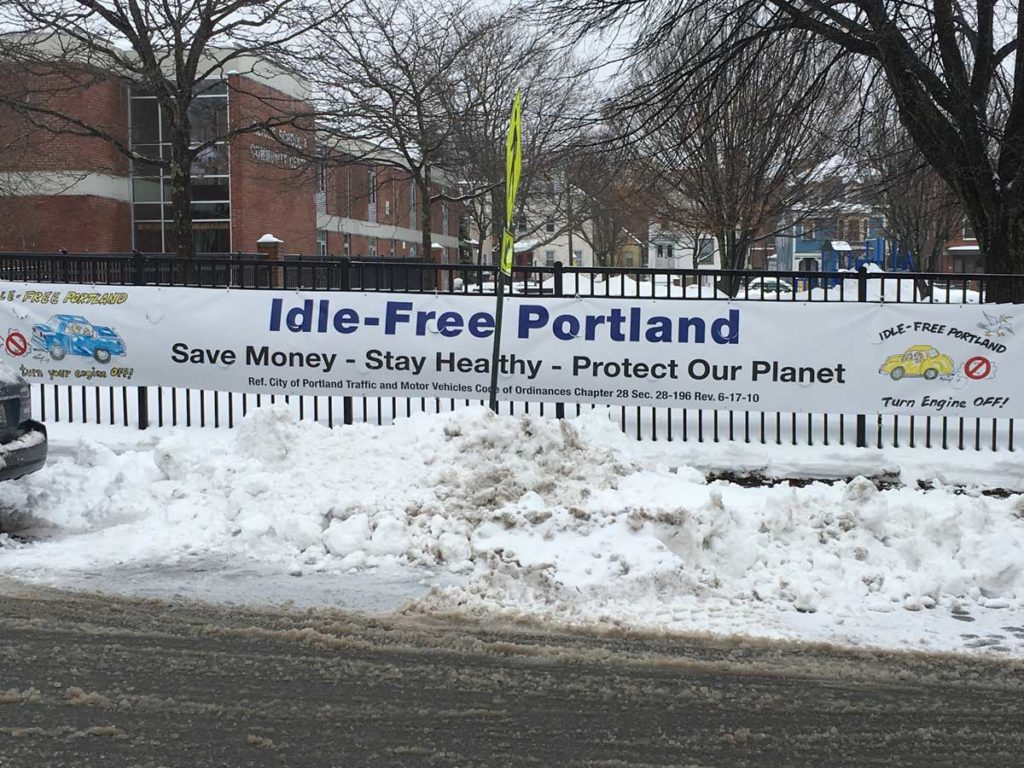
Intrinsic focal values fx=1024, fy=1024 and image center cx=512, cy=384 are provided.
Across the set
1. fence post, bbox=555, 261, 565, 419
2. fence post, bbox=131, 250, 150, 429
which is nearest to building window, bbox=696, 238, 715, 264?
fence post, bbox=555, 261, 565, 419

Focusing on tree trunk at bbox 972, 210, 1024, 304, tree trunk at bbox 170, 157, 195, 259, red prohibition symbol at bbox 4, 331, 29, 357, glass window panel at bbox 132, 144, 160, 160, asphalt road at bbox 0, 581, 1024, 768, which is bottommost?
asphalt road at bbox 0, 581, 1024, 768

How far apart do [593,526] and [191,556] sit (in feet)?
9.11

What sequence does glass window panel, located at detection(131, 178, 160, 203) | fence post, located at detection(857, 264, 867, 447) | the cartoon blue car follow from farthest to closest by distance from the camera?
glass window panel, located at detection(131, 178, 160, 203) < the cartoon blue car < fence post, located at detection(857, 264, 867, 447)

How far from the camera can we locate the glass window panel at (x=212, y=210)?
134ft

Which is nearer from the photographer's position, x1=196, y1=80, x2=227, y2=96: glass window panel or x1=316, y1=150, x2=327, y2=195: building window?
x1=196, y1=80, x2=227, y2=96: glass window panel

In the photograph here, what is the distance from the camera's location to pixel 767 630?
18.5 feet

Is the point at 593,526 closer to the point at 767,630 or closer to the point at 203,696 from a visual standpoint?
the point at 767,630

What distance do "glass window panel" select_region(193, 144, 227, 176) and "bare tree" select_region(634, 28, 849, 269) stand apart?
14.0 metres

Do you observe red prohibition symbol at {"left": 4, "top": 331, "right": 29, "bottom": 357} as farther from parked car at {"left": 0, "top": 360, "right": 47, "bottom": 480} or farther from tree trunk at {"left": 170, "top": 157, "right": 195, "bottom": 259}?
tree trunk at {"left": 170, "top": 157, "right": 195, "bottom": 259}

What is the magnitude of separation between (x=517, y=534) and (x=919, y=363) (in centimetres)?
473

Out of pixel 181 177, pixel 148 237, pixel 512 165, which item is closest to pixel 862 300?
pixel 512 165

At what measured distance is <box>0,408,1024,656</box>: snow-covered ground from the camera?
19.9 ft

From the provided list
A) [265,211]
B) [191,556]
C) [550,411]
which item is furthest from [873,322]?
[265,211]

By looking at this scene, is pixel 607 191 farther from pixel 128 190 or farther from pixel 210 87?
pixel 128 190
